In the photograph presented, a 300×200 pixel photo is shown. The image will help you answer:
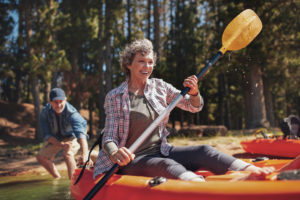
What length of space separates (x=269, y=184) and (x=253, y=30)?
6.68 ft

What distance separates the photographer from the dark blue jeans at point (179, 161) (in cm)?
214

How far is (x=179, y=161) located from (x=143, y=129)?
0.37 metres

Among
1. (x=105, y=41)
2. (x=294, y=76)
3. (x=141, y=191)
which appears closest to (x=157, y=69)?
(x=105, y=41)

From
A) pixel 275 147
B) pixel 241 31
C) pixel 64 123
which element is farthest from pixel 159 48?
pixel 241 31

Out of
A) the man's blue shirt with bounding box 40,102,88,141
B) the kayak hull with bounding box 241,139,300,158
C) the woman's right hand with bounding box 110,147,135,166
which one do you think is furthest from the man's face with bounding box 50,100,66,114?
the kayak hull with bounding box 241,139,300,158

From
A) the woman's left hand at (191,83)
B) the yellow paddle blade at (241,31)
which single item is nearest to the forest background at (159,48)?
the yellow paddle blade at (241,31)

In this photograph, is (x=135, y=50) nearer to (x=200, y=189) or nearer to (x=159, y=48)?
(x=200, y=189)

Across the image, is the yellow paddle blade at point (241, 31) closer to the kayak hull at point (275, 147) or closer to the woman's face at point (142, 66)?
the woman's face at point (142, 66)

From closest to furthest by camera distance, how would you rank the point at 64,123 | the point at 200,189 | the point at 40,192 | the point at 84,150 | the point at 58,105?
the point at 200,189
the point at 84,150
the point at 58,105
the point at 64,123
the point at 40,192

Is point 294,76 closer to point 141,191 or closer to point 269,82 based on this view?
point 269,82

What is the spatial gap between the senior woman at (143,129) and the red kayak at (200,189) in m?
0.14

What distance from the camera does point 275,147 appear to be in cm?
602

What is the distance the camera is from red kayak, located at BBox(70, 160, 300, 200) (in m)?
1.50

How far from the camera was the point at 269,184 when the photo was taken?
1548 millimetres
